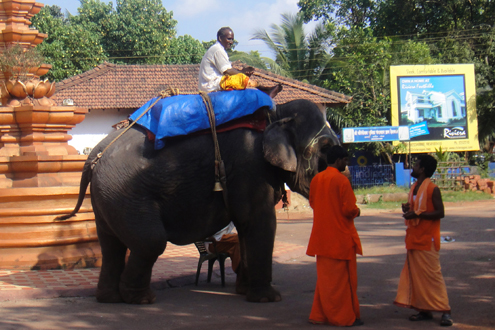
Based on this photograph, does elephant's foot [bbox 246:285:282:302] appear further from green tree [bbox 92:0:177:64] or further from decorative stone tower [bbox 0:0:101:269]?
green tree [bbox 92:0:177:64]

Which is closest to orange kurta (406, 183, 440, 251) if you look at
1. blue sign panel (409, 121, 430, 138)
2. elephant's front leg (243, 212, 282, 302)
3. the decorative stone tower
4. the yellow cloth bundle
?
elephant's front leg (243, 212, 282, 302)

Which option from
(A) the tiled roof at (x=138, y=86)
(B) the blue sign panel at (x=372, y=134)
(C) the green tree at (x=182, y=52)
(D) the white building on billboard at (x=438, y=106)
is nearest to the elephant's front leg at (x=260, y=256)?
(B) the blue sign panel at (x=372, y=134)

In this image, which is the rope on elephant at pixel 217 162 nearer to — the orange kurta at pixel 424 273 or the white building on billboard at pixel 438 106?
the orange kurta at pixel 424 273

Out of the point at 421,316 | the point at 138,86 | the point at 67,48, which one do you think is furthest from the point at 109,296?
the point at 67,48

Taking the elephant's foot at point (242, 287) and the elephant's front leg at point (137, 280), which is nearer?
the elephant's front leg at point (137, 280)

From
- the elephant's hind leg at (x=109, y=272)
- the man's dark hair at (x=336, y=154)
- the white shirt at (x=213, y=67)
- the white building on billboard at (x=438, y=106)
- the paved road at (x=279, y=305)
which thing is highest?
the white building on billboard at (x=438, y=106)

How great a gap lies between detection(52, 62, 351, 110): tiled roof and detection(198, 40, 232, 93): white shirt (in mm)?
15126

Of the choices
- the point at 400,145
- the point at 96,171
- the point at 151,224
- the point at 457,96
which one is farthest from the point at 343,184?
the point at 457,96

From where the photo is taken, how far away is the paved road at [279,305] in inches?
186

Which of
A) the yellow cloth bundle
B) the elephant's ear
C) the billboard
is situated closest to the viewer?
the elephant's ear

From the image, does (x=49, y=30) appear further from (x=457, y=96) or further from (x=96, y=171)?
(x=96, y=171)

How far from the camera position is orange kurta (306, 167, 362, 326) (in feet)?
15.2

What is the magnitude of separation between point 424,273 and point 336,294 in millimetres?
754

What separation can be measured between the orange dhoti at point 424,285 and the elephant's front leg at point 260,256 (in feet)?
4.18
